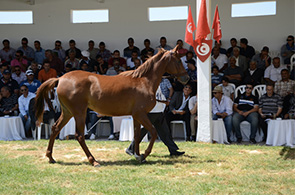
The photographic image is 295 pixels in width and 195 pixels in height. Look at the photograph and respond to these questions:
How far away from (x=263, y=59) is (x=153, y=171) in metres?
8.41

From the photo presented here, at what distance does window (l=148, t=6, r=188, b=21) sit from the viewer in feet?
50.6

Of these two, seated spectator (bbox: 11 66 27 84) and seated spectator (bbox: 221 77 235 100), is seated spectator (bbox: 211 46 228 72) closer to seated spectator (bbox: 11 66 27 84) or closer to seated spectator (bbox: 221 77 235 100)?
seated spectator (bbox: 221 77 235 100)

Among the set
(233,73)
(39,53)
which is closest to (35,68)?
(39,53)

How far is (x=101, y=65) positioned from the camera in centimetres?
1443

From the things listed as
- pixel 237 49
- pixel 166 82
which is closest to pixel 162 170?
pixel 166 82

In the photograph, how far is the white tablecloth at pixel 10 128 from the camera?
37.5 ft

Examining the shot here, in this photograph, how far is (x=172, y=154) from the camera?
817 centimetres

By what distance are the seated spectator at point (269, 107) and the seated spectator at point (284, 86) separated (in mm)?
617

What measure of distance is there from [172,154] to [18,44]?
1062cm

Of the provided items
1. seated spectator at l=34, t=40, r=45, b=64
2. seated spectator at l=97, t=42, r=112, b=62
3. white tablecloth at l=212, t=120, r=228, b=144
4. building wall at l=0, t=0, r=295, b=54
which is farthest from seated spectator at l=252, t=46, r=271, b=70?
seated spectator at l=34, t=40, r=45, b=64

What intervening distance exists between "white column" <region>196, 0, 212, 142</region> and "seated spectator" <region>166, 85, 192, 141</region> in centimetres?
113

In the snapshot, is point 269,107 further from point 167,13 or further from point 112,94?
point 167,13

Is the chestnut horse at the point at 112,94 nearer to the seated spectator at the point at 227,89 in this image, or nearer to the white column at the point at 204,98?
the white column at the point at 204,98

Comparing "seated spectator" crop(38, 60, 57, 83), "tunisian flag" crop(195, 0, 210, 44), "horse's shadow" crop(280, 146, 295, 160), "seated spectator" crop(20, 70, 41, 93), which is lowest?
"horse's shadow" crop(280, 146, 295, 160)
